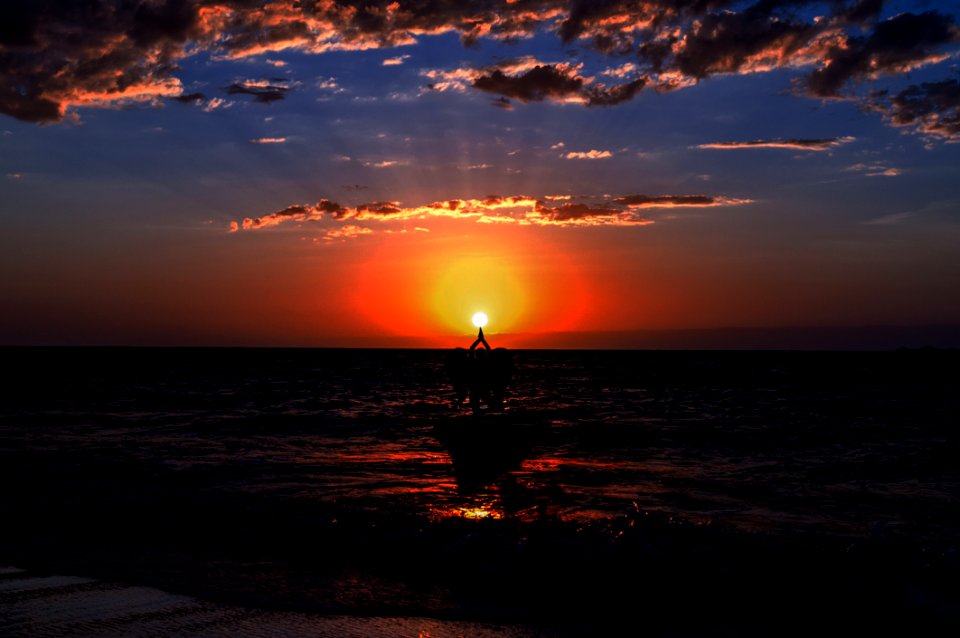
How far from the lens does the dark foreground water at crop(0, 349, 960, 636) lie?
31.2ft

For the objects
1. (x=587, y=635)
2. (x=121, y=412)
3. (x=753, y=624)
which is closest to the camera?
(x=587, y=635)

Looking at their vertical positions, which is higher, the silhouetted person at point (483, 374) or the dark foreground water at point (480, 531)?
the silhouetted person at point (483, 374)

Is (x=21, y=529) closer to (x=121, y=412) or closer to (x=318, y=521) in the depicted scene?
(x=318, y=521)

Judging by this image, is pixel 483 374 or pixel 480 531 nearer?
pixel 480 531

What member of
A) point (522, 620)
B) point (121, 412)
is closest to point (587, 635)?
point (522, 620)

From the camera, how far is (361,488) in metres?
18.8

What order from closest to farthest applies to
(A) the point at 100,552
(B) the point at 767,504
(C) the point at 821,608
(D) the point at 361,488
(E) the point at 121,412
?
(C) the point at 821,608 < (A) the point at 100,552 < (B) the point at 767,504 < (D) the point at 361,488 < (E) the point at 121,412

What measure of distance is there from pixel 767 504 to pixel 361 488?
9.85m

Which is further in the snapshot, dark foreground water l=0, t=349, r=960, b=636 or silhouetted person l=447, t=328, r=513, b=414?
silhouetted person l=447, t=328, r=513, b=414

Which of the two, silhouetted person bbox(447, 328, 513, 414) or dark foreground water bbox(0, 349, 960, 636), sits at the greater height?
silhouetted person bbox(447, 328, 513, 414)

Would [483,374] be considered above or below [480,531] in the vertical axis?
above

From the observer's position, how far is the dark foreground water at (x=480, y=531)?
31.2 feet

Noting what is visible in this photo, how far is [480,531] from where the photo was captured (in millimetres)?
13625

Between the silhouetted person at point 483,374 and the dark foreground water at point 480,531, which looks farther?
the silhouetted person at point 483,374
